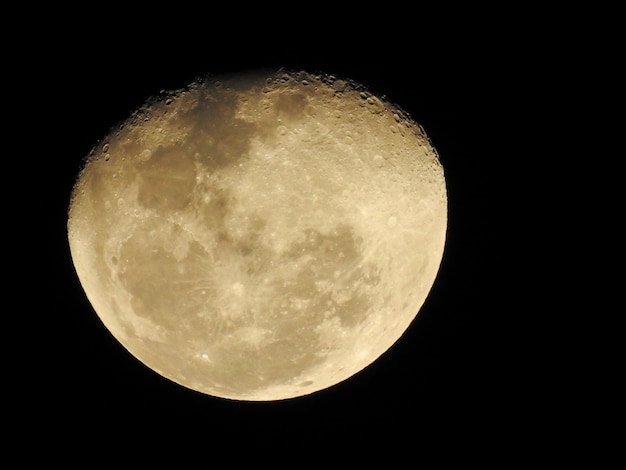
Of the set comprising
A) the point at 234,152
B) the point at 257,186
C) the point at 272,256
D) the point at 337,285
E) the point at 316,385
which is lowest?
the point at 316,385

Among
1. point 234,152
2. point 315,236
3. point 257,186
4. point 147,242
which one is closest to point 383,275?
point 315,236

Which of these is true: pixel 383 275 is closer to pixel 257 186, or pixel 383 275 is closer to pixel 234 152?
pixel 257 186

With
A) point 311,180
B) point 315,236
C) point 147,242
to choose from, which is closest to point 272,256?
point 315,236

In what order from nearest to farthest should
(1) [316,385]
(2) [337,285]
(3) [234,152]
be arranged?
(3) [234,152] → (2) [337,285] → (1) [316,385]

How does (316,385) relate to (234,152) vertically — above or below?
below

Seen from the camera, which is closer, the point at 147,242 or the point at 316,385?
the point at 147,242

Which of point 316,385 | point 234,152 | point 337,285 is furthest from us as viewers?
point 316,385
